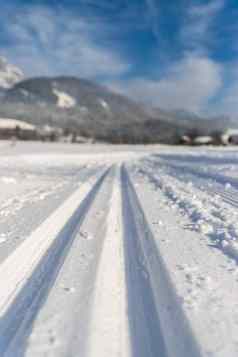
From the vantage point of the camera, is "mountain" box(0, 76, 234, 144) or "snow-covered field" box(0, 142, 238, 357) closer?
"snow-covered field" box(0, 142, 238, 357)

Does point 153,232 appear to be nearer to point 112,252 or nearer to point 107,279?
point 112,252

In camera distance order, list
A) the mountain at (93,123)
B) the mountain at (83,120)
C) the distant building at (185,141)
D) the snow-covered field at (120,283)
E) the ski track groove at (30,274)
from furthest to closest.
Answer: the mountain at (83,120) → the mountain at (93,123) → the distant building at (185,141) → the ski track groove at (30,274) → the snow-covered field at (120,283)

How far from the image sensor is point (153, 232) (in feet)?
16.1

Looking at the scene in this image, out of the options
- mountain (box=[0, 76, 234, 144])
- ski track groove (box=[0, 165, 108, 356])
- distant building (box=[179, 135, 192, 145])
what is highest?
mountain (box=[0, 76, 234, 144])

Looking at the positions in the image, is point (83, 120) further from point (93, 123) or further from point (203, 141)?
point (203, 141)

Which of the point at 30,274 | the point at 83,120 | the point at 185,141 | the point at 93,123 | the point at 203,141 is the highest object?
Answer: the point at 83,120

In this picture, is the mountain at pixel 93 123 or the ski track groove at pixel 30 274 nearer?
the ski track groove at pixel 30 274

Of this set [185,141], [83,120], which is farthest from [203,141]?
[83,120]

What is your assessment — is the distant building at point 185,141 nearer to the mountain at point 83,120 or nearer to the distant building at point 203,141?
the distant building at point 203,141

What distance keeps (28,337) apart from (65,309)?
44cm

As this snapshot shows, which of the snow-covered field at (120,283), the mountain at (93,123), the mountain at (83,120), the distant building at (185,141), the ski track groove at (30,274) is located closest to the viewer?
the snow-covered field at (120,283)

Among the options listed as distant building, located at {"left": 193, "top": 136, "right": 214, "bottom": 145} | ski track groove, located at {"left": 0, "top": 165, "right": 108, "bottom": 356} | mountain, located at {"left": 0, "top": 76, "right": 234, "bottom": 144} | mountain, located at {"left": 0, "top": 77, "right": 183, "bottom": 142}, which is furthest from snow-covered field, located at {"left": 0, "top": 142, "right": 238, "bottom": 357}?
mountain, located at {"left": 0, "top": 77, "right": 183, "bottom": 142}

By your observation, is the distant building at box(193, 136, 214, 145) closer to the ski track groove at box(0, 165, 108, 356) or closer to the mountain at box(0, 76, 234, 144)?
the mountain at box(0, 76, 234, 144)

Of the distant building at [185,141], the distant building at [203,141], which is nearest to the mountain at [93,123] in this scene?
the distant building at [185,141]
